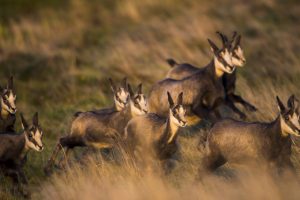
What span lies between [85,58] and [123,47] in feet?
3.58

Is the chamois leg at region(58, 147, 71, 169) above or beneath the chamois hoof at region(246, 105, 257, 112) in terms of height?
beneath

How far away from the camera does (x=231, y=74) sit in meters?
14.6

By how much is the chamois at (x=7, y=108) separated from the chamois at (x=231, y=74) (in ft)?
9.74

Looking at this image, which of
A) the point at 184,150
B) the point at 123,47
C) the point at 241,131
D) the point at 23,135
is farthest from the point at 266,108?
the point at 123,47

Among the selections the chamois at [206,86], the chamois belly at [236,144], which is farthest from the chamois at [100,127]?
the chamois belly at [236,144]

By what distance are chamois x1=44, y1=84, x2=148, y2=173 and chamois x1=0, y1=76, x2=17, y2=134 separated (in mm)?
956

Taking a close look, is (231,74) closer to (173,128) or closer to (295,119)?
(173,128)

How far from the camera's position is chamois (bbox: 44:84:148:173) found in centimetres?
1337

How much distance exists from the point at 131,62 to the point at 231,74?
17.0ft

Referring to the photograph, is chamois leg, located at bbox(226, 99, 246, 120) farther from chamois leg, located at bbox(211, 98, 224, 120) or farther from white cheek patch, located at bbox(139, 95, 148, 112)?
white cheek patch, located at bbox(139, 95, 148, 112)

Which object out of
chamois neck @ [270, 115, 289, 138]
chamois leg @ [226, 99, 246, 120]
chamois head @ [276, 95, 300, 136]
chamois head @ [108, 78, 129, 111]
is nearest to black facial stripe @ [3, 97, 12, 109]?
chamois head @ [108, 78, 129, 111]

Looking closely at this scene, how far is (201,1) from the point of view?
82.0 feet

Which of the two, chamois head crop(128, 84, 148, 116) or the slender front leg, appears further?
chamois head crop(128, 84, 148, 116)

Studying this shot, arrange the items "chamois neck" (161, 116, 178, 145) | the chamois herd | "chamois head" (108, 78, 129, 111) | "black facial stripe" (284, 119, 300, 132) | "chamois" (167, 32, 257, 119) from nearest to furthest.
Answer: "black facial stripe" (284, 119, 300, 132) < the chamois herd < "chamois neck" (161, 116, 178, 145) < "chamois" (167, 32, 257, 119) < "chamois head" (108, 78, 129, 111)
